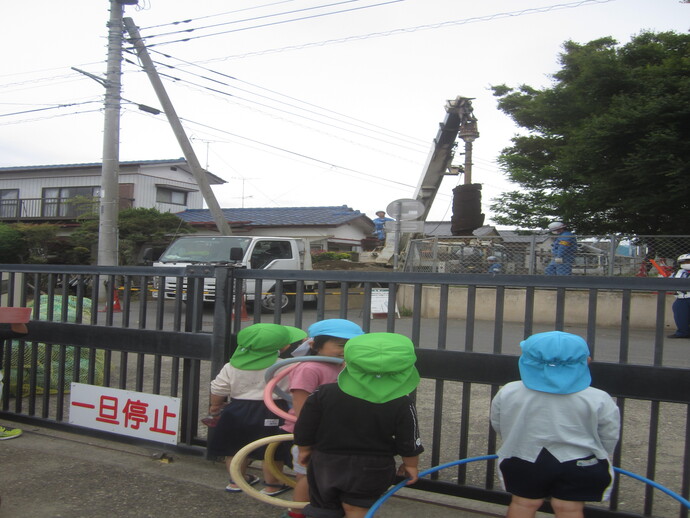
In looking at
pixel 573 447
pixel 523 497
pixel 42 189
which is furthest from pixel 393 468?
pixel 42 189

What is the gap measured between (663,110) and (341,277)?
459 inches

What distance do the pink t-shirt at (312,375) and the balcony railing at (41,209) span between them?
81.3ft

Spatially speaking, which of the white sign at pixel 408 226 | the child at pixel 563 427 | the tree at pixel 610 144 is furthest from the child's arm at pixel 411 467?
the tree at pixel 610 144

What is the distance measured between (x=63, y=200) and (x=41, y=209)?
4.25 feet

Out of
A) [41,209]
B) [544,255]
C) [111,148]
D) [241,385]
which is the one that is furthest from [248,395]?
[41,209]

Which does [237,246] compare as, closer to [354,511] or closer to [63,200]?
[354,511]

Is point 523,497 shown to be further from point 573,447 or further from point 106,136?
point 106,136

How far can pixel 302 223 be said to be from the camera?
25.3 m

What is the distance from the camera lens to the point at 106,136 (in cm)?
1479

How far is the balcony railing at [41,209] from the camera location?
2639 centimetres

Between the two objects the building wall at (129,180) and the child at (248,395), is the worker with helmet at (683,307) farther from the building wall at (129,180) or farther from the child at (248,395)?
the building wall at (129,180)

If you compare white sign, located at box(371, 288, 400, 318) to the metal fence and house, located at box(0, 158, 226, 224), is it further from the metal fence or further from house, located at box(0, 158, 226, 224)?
house, located at box(0, 158, 226, 224)

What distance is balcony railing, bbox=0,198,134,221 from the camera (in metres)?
26.4

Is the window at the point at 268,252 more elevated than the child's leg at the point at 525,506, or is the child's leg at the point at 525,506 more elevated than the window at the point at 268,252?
the window at the point at 268,252
